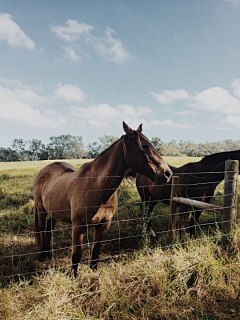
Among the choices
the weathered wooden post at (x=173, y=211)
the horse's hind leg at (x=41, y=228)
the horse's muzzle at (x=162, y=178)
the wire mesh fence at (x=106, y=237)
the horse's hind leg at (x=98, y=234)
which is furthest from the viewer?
the weathered wooden post at (x=173, y=211)

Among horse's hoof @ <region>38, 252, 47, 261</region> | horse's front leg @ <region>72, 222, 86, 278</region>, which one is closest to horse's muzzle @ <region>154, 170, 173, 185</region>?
horse's front leg @ <region>72, 222, 86, 278</region>

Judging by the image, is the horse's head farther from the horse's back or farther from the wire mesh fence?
the horse's back

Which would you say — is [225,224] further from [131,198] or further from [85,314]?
[131,198]

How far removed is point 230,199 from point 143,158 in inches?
60.0

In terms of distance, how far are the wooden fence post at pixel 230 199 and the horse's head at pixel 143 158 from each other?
3.37ft

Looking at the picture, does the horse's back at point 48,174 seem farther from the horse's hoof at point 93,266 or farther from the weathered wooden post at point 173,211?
the weathered wooden post at point 173,211

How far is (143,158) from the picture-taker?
2678 mm

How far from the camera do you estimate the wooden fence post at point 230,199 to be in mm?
2932

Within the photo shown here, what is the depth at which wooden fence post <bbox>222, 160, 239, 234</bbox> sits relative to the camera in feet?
9.62

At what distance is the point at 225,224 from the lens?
294 cm

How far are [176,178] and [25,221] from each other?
4.45 metres

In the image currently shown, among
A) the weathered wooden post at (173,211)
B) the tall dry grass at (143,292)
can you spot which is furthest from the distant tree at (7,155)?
the tall dry grass at (143,292)

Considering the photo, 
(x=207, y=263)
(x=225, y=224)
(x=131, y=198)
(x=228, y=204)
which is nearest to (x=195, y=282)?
(x=207, y=263)

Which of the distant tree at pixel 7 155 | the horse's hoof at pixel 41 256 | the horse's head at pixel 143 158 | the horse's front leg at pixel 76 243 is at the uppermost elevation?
the distant tree at pixel 7 155
